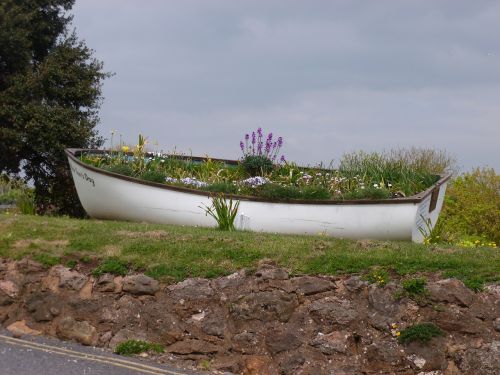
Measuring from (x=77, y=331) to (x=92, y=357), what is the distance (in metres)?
0.85

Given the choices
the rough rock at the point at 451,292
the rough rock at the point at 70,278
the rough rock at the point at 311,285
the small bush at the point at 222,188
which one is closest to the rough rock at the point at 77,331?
the rough rock at the point at 70,278

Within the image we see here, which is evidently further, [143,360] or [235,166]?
[235,166]

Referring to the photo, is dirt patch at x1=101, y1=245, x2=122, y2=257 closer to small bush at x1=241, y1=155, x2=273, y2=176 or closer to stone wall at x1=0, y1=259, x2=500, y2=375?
stone wall at x1=0, y1=259, x2=500, y2=375

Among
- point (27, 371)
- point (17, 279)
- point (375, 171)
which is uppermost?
point (375, 171)

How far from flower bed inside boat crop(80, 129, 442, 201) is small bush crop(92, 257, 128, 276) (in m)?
3.61

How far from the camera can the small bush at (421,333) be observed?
25.6 feet

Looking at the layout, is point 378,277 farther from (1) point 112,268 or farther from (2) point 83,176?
(2) point 83,176

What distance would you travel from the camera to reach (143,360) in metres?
8.32

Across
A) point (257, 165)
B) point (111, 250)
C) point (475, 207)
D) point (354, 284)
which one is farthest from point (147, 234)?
point (475, 207)

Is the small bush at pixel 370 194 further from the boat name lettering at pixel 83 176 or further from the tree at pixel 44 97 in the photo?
the tree at pixel 44 97

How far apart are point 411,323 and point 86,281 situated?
413 centimetres

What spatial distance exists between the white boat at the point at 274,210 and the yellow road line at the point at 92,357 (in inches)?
181

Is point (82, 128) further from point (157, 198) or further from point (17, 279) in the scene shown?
point (17, 279)

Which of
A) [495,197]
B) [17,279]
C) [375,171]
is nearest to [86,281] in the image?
[17,279]
